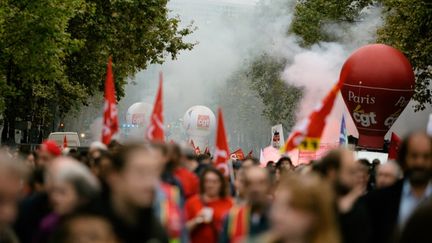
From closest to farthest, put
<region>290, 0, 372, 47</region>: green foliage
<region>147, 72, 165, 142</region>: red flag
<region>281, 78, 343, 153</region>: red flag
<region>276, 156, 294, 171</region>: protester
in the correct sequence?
1. <region>281, 78, 343, 153</region>: red flag
2. <region>147, 72, 165, 142</region>: red flag
3. <region>276, 156, 294, 171</region>: protester
4. <region>290, 0, 372, 47</region>: green foliage

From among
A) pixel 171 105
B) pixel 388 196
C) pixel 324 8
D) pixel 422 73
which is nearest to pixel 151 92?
pixel 171 105

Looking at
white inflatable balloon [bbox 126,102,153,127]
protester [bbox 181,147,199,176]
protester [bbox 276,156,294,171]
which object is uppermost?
white inflatable balloon [bbox 126,102,153,127]

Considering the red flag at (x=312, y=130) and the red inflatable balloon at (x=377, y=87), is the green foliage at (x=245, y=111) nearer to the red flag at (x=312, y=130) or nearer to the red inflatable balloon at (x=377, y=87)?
the red inflatable balloon at (x=377, y=87)

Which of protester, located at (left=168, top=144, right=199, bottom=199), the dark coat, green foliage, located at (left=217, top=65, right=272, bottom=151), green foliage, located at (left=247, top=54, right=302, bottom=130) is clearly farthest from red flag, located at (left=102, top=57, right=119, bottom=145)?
green foliage, located at (left=217, top=65, right=272, bottom=151)

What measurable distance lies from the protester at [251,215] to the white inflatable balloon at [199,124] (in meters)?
63.8

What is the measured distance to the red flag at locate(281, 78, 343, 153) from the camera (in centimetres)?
1212

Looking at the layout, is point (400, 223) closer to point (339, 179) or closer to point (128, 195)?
point (339, 179)

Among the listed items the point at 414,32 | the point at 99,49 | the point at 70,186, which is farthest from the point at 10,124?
the point at 70,186

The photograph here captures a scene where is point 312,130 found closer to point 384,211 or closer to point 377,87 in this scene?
point 384,211

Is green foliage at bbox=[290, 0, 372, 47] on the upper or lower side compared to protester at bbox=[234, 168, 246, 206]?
upper

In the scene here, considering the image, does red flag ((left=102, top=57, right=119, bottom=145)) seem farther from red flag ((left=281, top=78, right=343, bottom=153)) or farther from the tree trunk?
the tree trunk

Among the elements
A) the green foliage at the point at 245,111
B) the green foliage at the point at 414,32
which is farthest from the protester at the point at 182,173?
the green foliage at the point at 245,111

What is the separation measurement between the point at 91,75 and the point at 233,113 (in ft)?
254

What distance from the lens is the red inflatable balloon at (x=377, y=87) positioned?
31094 mm
